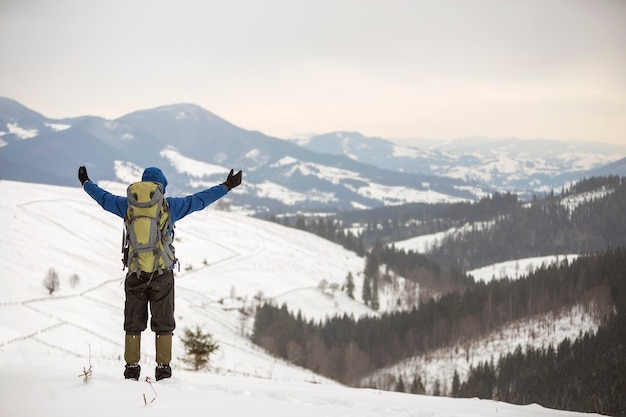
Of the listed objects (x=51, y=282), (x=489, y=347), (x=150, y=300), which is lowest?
(x=489, y=347)

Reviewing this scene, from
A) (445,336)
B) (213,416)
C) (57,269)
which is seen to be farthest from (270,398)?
(445,336)

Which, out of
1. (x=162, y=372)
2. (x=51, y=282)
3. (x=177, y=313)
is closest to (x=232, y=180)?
(x=162, y=372)

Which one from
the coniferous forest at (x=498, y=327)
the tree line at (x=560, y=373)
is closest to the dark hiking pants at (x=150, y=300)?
the coniferous forest at (x=498, y=327)

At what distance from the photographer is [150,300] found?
9.47 meters

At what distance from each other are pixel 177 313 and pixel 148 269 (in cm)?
6978

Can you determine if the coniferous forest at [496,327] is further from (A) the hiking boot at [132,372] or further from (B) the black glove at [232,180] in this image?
(A) the hiking boot at [132,372]

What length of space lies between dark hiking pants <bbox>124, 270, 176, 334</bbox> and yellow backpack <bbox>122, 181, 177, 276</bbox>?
18 cm

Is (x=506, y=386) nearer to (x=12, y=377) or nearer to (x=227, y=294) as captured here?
(x=227, y=294)

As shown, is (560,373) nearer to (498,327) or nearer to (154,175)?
(498,327)

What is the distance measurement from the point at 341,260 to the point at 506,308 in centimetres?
5994

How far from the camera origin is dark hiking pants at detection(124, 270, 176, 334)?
9.27 metres

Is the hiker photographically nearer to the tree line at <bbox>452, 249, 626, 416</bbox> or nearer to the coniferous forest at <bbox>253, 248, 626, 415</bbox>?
the coniferous forest at <bbox>253, 248, 626, 415</bbox>

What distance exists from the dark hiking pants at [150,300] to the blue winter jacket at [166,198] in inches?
46.8

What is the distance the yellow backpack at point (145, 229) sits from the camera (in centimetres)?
902
